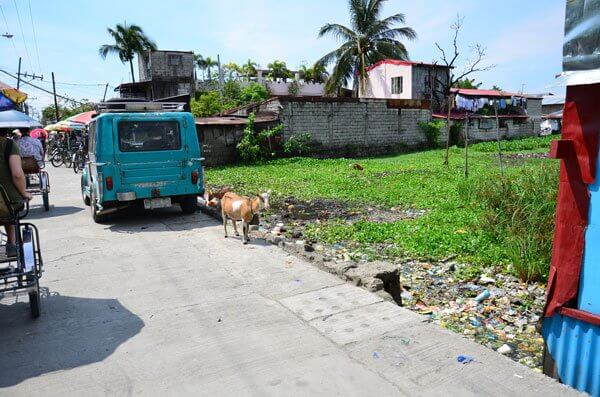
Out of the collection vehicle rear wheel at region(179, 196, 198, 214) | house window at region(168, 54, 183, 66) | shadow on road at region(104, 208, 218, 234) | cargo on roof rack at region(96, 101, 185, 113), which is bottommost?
shadow on road at region(104, 208, 218, 234)

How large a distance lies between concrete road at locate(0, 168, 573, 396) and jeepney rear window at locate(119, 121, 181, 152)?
2.81 m

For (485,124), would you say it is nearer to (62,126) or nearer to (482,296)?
(62,126)

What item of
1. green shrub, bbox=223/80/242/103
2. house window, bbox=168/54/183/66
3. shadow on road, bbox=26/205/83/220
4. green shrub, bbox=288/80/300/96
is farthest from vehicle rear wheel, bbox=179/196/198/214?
green shrub, bbox=288/80/300/96

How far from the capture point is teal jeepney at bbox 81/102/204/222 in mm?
7957

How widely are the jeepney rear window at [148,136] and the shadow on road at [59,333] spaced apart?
390cm

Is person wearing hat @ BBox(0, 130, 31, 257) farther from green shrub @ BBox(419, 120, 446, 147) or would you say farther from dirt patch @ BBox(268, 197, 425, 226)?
green shrub @ BBox(419, 120, 446, 147)

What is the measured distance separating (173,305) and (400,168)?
13528 millimetres

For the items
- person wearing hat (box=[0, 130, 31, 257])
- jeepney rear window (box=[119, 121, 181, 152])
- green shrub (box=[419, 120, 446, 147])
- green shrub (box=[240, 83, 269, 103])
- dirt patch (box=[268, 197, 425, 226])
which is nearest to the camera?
person wearing hat (box=[0, 130, 31, 257])

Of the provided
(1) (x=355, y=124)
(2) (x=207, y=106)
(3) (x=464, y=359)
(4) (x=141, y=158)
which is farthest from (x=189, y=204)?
(2) (x=207, y=106)

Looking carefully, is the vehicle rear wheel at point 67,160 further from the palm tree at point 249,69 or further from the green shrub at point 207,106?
the palm tree at point 249,69

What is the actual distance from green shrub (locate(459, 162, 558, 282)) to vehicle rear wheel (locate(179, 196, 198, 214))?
18.2 feet

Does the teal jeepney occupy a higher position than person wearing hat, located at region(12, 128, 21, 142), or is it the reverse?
person wearing hat, located at region(12, 128, 21, 142)

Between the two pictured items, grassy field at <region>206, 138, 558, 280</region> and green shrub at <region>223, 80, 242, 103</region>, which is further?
green shrub at <region>223, 80, 242, 103</region>

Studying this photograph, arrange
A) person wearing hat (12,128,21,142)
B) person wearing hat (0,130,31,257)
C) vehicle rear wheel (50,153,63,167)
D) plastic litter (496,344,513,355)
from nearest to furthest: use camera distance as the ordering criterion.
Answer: plastic litter (496,344,513,355) < person wearing hat (0,130,31,257) < person wearing hat (12,128,21,142) < vehicle rear wheel (50,153,63,167)
